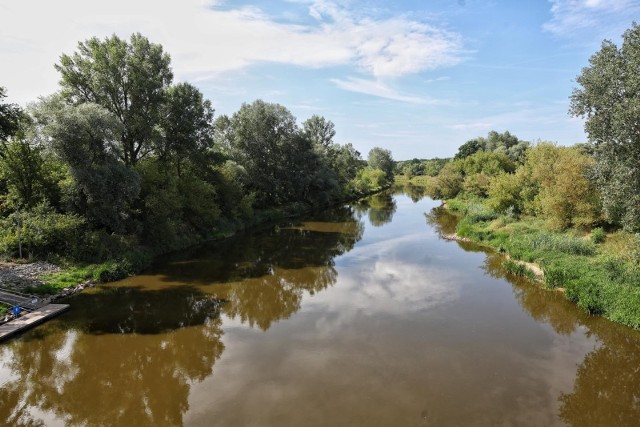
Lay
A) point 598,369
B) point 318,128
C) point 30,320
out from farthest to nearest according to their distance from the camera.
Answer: point 318,128 → point 30,320 → point 598,369

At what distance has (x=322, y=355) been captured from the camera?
1345 centimetres

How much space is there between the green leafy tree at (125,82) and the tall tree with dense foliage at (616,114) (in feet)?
89.1

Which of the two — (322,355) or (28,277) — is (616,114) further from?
(28,277)

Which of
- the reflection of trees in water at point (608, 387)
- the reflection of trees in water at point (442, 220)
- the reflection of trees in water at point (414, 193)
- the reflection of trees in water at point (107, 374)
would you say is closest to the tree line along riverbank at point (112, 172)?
the reflection of trees in water at point (107, 374)

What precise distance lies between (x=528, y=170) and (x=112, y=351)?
120 feet

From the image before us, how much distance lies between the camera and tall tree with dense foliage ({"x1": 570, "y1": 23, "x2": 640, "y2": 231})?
16359 mm

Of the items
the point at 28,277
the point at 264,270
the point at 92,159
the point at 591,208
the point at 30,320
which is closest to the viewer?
the point at 30,320

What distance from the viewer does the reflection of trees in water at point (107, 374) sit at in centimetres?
1032

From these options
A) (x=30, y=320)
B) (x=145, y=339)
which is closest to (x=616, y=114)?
(x=145, y=339)

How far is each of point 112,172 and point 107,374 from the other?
14851 mm

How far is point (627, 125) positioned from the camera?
16.2m

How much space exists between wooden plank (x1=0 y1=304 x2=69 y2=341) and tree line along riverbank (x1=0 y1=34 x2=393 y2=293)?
6.74 ft

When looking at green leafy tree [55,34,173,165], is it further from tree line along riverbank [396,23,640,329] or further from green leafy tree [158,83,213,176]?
tree line along riverbank [396,23,640,329]

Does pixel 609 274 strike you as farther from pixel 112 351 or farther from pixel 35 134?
pixel 35 134
